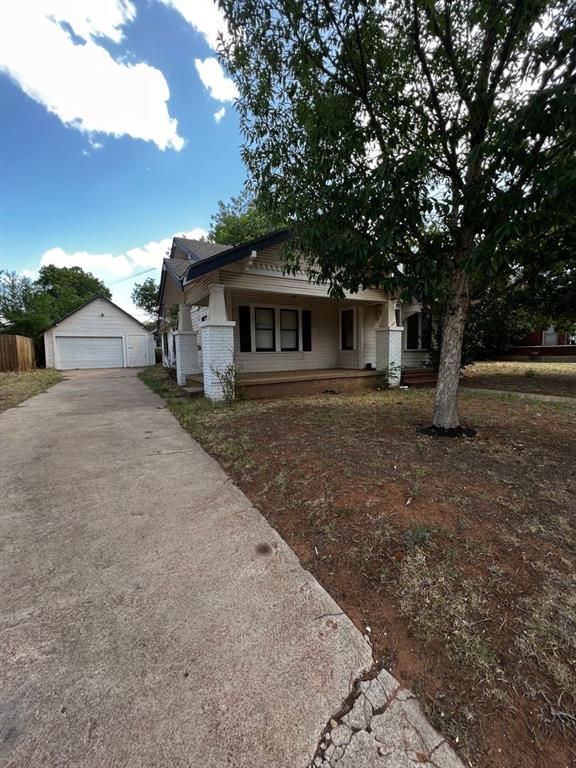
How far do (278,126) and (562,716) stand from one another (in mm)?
5821

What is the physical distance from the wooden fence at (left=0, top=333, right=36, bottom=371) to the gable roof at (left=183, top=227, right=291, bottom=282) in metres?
14.7

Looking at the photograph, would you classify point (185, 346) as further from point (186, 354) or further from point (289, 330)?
point (289, 330)

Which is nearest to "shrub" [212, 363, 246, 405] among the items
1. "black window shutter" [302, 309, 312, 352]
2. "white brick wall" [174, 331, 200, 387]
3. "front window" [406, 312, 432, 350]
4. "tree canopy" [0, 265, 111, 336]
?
"white brick wall" [174, 331, 200, 387]

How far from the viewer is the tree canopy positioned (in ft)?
65.5

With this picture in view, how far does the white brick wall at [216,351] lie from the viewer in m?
7.21

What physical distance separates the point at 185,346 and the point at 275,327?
299 cm

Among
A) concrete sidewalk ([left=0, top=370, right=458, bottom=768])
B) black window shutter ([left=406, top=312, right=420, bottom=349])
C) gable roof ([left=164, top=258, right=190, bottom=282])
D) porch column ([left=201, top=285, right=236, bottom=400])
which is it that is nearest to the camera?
concrete sidewalk ([left=0, top=370, right=458, bottom=768])

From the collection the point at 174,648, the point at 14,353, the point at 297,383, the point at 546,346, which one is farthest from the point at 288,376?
the point at 546,346

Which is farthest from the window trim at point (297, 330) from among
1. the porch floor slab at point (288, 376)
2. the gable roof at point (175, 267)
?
the gable roof at point (175, 267)

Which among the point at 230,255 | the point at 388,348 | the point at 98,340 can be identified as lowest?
the point at 388,348

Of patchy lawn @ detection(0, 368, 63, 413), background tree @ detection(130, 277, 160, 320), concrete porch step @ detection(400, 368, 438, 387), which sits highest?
background tree @ detection(130, 277, 160, 320)

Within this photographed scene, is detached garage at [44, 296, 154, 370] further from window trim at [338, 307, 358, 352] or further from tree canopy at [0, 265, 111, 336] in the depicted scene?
window trim at [338, 307, 358, 352]

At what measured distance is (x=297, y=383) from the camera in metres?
8.78

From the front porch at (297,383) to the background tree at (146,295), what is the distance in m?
28.4
